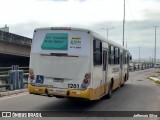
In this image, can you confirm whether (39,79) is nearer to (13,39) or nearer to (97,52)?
(97,52)

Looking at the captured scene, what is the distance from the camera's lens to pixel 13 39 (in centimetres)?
4647

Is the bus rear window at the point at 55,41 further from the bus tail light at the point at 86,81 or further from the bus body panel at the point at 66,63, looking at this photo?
the bus tail light at the point at 86,81

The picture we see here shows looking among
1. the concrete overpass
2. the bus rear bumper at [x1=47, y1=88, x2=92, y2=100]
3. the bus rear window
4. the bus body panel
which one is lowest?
the bus rear bumper at [x1=47, y1=88, x2=92, y2=100]

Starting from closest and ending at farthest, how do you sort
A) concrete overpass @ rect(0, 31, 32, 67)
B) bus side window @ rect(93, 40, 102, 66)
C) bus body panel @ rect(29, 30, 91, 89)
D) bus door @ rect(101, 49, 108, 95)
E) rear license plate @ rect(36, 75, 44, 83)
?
bus body panel @ rect(29, 30, 91, 89) → rear license plate @ rect(36, 75, 44, 83) → bus side window @ rect(93, 40, 102, 66) → bus door @ rect(101, 49, 108, 95) → concrete overpass @ rect(0, 31, 32, 67)

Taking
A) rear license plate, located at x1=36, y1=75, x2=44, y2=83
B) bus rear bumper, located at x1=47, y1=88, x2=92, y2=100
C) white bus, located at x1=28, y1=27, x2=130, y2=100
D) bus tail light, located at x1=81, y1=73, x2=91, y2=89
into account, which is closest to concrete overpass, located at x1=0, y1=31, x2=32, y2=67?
white bus, located at x1=28, y1=27, x2=130, y2=100

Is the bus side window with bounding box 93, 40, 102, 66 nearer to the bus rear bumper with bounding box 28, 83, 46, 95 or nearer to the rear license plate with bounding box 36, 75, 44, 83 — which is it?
the rear license plate with bounding box 36, 75, 44, 83

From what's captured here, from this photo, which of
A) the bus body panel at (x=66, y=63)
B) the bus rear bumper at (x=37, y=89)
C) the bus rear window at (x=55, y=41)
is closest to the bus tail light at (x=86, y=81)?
the bus body panel at (x=66, y=63)

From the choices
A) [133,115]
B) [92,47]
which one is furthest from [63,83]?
[133,115]

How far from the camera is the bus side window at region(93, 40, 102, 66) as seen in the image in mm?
11740

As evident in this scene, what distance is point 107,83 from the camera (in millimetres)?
14547

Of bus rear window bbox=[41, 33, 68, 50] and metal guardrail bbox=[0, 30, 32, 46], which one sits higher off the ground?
metal guardrail bbox=[0, 30, 32, 46]

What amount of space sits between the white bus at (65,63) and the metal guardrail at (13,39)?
3178 cm

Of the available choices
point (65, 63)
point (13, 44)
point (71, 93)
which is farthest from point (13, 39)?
point (71, 93)

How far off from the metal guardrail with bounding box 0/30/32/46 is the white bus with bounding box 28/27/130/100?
3178 centimetres
